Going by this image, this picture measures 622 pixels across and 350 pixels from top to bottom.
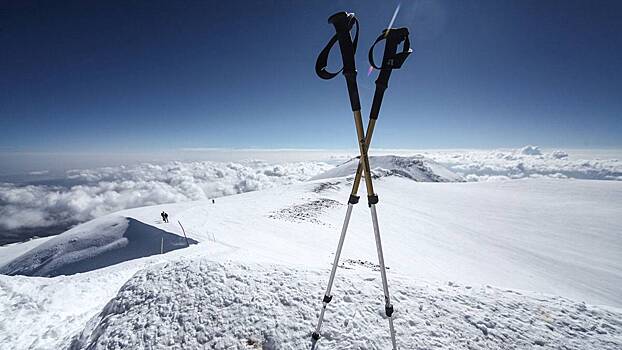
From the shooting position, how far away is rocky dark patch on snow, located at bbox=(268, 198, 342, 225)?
27.7 meters

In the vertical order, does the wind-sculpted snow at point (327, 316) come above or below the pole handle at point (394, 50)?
below

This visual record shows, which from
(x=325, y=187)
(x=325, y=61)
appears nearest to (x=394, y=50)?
(x=325, y=61)

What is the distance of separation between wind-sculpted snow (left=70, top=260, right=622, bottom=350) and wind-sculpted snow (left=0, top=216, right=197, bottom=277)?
1751 cm

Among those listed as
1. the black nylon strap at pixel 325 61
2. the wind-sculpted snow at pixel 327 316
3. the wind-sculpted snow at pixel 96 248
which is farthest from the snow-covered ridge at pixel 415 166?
the black nylon strap at pixel 325 61

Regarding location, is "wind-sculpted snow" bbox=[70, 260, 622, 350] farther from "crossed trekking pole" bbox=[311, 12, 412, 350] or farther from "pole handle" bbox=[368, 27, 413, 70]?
"pole handle" bbox=[368, 27, 413, 70]

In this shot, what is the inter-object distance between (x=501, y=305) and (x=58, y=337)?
11.4 metres

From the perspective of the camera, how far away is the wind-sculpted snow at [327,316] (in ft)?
16.2

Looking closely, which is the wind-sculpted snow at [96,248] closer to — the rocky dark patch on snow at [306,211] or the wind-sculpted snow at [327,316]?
the rocky dark patch on snow at [306,211]

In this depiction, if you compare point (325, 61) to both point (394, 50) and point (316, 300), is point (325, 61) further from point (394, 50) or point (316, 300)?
point (316, 300)

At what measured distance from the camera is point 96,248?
29.3 meters

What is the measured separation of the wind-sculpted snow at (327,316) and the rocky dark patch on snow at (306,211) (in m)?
20.4

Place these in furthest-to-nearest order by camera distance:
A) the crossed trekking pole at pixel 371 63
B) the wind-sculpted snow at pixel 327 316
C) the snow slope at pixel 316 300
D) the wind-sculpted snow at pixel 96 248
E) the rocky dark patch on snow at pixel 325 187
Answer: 1. the rocky dark patch on snow at pixel 325 187
2. the wind-sculpted snow at pixel 96 248
3. the snow slope at pixel 316 300
4. the wind-sculpted snow at pixel 327 316
5. the crossed trekking pole at pixel 371 63

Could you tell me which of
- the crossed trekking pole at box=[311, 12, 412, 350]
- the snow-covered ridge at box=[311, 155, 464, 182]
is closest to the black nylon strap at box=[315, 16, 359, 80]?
the crossed trekking pole at box=[311, 12, 412, 350]

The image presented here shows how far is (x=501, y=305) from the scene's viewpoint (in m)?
5.91
